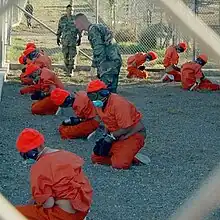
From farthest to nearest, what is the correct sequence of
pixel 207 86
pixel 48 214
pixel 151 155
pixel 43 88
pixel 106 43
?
pixel 207 86, pixel 106 43, pixel 43 88, pixel 151 155, pixel 48 214

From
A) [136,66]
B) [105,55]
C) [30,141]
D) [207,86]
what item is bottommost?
[207,86]

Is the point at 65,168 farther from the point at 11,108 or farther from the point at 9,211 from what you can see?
the point at 11,108

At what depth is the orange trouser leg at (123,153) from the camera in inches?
273

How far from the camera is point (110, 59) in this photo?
33.8 ft

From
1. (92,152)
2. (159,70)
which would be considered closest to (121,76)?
(159,70)

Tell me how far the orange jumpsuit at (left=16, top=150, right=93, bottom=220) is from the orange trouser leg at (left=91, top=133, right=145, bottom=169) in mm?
2150

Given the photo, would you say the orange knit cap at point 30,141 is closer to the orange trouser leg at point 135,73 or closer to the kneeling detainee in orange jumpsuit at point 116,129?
the kneeling detainee in orange jumpsuit at point 116,129

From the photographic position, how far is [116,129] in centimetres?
703

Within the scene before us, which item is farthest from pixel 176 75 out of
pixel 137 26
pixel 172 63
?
pixel 137 26

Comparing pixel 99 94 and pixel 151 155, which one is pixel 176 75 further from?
pixel 99 94

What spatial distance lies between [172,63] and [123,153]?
259 inches

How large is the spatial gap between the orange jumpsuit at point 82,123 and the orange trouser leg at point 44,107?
1270 mm

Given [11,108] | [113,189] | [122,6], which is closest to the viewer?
[113,189]

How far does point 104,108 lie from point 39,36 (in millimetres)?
13527
